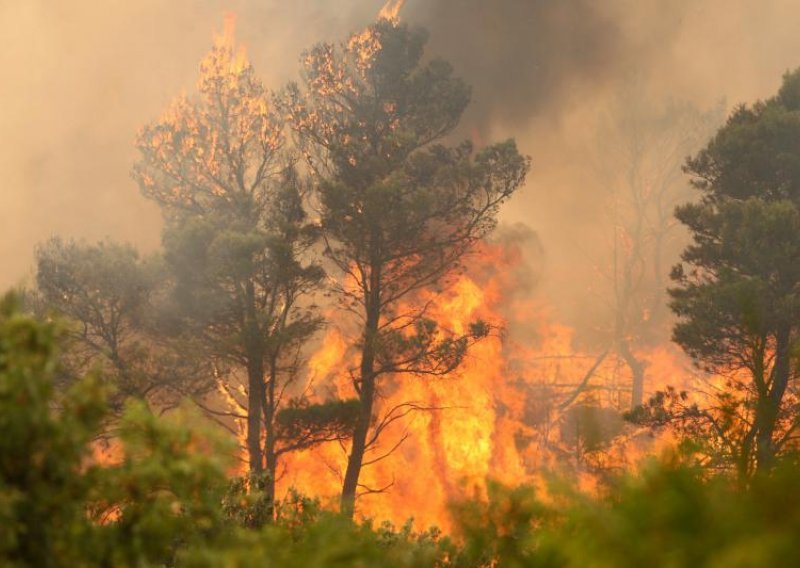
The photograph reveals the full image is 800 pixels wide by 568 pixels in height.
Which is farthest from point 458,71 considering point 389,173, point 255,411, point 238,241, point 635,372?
point 255,411

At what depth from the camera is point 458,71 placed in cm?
4034

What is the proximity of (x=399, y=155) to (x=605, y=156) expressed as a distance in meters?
24.5

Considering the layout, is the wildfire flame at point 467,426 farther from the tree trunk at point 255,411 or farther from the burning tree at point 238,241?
the burning tree at point 238,241

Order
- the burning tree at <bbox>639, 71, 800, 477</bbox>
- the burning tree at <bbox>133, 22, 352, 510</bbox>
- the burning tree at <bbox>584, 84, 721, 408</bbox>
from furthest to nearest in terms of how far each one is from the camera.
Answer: the burning tree at <bbox>584, 84, 721, 408</bbox>, the burning tree at <bbox>133, 22, 352, 510</bbox>, the burning tree at <bbox>639, 71, 800, 477</bbox>

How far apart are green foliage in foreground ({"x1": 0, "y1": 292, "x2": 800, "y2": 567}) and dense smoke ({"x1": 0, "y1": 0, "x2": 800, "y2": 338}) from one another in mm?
33063

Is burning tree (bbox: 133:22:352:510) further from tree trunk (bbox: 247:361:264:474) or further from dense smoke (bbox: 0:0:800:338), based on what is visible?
dense smoke (bbox: 0:0:800:338)

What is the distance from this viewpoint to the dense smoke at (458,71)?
35.8m

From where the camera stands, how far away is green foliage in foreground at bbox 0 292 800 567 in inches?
86.3

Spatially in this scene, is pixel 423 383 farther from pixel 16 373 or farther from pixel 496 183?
pixel 16 373

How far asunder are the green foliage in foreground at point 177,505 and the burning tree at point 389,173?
12.4 m

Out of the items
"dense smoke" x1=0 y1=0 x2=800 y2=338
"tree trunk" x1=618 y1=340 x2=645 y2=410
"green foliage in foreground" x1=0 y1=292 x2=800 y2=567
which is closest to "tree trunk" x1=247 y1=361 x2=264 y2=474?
"green foliage in foreground" x1=0 y1=292 x2=800 y2=567

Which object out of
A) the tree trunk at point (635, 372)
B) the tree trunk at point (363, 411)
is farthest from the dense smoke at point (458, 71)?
the tree trunk at point (363, 411)

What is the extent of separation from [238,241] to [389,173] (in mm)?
4749

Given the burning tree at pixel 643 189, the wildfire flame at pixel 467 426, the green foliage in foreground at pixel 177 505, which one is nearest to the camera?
the green foliage in foreground at pixel 177 505
